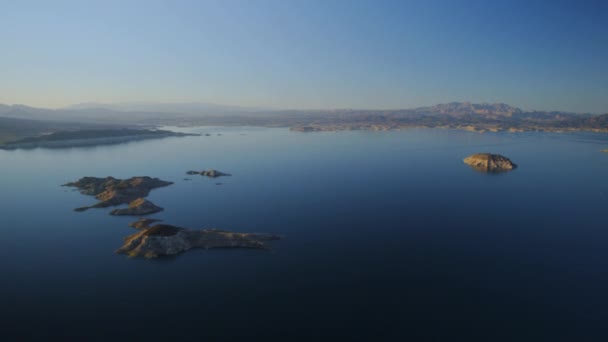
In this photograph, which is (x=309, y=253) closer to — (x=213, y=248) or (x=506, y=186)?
(x=213, y=248)

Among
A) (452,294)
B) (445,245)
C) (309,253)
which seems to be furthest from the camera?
(445,245)

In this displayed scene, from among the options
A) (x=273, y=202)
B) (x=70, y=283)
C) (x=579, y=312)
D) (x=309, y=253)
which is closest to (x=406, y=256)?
(x=309, y=253)

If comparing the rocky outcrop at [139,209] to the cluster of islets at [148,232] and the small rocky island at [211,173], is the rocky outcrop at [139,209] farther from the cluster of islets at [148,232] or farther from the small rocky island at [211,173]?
the small rocky island at [211,173]

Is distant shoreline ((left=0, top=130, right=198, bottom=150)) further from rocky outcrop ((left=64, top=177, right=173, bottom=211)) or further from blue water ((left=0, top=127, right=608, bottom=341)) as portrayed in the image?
rocky outcrop ((left=64, top=177, right=173, bottom=211))

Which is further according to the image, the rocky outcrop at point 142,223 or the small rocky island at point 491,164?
the small rocky island at point 491,164

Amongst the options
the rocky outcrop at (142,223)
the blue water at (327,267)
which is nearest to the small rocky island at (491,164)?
the blue water at (327,267)

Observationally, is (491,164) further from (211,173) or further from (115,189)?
(115,189)
